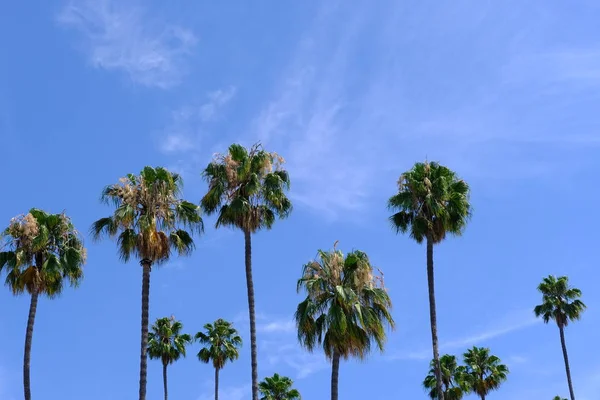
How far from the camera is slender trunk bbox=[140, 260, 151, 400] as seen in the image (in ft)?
114

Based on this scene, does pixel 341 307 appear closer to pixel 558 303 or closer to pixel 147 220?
pixel 147 220

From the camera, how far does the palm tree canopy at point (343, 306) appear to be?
3569 cm

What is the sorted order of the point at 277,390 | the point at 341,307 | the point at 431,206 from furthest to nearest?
the point at 277,390 → the point at 431,206 → the point at 341,307

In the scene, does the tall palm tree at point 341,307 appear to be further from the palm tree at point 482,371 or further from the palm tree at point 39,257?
the palm tree at point 482,371

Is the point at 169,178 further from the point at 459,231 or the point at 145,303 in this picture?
the point at 459,231

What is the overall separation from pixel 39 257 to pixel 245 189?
436 inches

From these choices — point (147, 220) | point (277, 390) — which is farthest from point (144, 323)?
point (277, 390)

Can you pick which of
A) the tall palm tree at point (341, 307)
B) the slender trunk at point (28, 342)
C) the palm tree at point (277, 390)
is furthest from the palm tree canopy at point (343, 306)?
the palm tree at point (277, 390)

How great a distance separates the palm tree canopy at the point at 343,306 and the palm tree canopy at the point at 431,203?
26.7ft

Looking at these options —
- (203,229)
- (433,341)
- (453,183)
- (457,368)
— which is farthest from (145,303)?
(457,368)

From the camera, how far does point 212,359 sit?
2672 inches

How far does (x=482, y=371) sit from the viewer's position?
6819cm

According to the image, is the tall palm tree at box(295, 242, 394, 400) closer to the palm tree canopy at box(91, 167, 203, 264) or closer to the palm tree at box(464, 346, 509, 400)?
the palm tree canopy at box(91, 167, 203, 264)

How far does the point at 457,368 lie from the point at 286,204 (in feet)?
104
